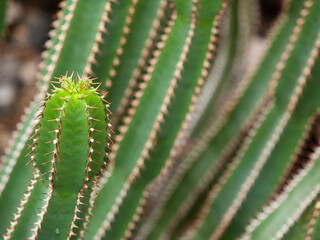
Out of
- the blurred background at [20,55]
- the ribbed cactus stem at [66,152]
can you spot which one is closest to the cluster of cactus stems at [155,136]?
the ribbed cactus stem at [66,152]

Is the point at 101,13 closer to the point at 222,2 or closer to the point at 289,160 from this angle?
the point at 222,2

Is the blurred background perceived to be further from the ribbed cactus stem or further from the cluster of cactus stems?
the ribbed cactus stem

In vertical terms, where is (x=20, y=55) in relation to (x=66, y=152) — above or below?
above

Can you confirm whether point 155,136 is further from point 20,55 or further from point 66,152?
point 20,55

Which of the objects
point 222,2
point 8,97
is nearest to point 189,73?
point 222,2

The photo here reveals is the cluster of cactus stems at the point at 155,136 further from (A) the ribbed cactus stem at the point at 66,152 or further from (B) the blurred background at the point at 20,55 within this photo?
(B) the blurred background at the point at 20,55

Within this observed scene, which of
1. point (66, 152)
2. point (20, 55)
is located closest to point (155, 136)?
point (66, 152)
